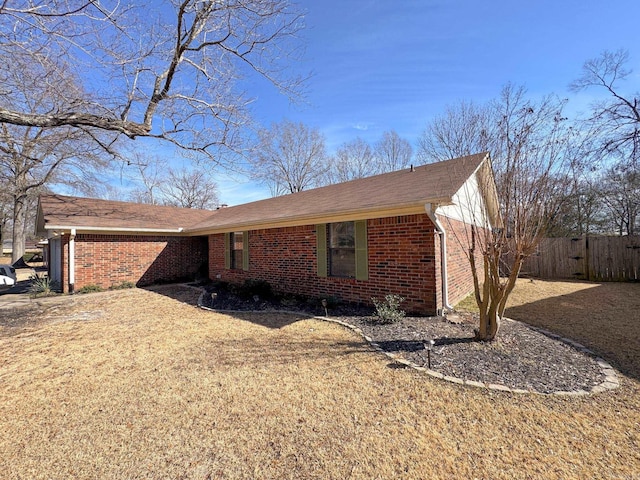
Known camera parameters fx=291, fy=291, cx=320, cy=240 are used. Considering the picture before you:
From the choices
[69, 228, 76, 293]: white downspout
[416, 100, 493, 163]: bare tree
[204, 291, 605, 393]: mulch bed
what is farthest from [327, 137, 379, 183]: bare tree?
[204, 291, 605, 393]: mulch bed

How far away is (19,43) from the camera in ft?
18.3

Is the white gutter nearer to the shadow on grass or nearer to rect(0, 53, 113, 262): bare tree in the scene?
rect(0, 53, 113, 262): bare tree

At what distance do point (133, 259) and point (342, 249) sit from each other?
929cm

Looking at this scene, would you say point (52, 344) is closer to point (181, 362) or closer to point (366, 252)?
point (181, 362)

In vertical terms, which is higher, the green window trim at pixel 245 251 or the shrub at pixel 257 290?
the green window trim at pixel 245 251

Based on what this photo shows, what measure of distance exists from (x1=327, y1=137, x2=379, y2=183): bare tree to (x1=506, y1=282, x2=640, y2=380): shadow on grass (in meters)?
18.1

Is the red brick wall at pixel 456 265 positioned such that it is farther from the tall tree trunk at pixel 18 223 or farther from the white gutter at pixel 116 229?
the tall tree trunk at pixel 18 223

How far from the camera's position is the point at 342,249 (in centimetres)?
769

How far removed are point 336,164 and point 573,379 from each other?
24.5m

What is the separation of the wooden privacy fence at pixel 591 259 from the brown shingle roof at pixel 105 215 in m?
15.7

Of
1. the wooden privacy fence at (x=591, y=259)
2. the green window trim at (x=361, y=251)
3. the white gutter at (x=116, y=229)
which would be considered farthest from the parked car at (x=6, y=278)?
the wooden privacy fence at (x=591, y=259)

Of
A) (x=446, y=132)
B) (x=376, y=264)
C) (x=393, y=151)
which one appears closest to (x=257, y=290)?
(x=376, y=264)

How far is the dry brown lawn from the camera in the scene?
7.56 ft

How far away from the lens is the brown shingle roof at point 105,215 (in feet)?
35.0
